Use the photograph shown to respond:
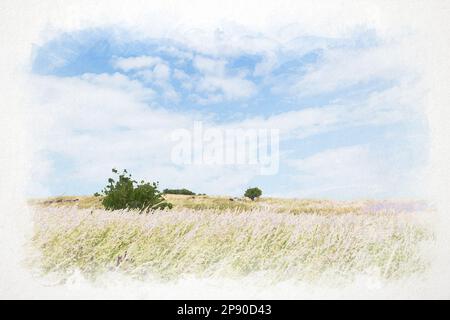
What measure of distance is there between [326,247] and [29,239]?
4.80 metres

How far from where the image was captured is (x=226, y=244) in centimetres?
741

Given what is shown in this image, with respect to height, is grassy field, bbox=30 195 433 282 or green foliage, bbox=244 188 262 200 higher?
green foliage, bbox=244 188 262 200

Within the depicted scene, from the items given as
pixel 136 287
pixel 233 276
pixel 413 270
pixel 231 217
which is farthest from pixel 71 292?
pixel 413 270

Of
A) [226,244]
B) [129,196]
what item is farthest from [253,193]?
[226,244]

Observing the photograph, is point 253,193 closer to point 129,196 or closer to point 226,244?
point 129,196

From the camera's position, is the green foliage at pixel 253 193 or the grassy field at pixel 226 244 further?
the green foliage at pixel 253 193

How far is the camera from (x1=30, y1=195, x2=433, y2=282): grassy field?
699 cm

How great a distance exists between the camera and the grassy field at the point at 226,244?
6.99m

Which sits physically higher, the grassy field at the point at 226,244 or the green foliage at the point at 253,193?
the green foliage at the point at 253,193

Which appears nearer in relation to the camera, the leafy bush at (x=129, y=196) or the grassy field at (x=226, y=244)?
the grassy field at (x=226, y=244)

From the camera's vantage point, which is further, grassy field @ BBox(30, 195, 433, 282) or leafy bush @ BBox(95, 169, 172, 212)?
leafy bush @ BBox(95, 169, 172, 212)
